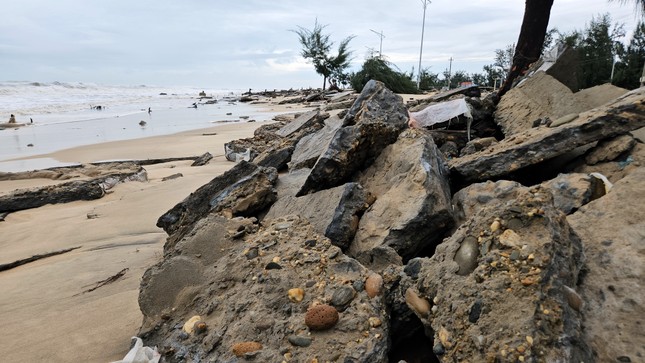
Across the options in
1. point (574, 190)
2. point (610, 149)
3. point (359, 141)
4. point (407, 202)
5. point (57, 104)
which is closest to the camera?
point (574, 190)

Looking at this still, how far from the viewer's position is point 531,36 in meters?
6.31

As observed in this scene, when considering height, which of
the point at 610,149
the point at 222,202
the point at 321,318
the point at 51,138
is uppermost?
the point at 610,149

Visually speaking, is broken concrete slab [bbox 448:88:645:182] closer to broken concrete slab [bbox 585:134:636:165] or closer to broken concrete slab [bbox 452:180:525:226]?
broken concrete slab [bbox 585:134:636:165]

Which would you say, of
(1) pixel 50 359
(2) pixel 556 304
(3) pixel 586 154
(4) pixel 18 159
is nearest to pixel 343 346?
(2) pixel 556 304

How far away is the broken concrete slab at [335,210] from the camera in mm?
2588

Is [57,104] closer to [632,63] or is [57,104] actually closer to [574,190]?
[574,190]

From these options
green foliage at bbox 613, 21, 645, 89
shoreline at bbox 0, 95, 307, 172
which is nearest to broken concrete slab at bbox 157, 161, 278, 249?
shoreline at bbox 0, 95, 307, 172

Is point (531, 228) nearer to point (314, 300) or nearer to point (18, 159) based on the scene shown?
point (314, 300)

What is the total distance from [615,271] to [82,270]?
139 inches

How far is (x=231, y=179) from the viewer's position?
3652 mm

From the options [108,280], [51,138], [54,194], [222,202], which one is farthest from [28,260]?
[51,138]

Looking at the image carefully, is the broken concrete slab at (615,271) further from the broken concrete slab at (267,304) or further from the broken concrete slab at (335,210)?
the broken concrete slab at (335,210)

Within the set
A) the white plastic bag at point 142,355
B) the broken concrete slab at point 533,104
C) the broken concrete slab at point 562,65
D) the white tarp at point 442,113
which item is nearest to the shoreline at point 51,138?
the white tarp at point 442,113

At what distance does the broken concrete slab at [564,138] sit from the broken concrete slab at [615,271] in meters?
0.81
